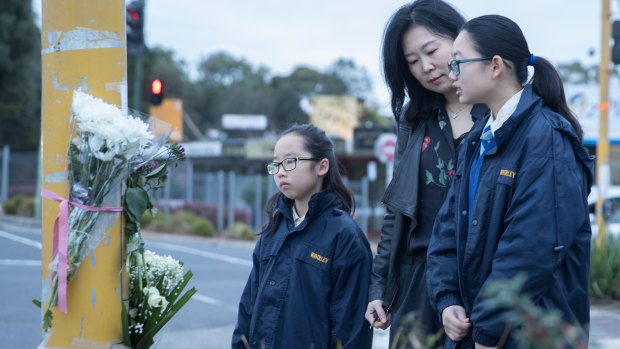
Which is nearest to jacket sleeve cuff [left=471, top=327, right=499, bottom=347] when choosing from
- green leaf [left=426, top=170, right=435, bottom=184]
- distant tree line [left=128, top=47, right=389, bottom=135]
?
green leaf [left=426, top=170, right=435, bottom=184]

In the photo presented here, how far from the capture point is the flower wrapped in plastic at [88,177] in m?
2.43

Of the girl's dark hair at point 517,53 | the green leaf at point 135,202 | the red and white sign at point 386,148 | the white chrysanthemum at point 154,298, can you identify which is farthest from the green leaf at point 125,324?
the red and white sign at point 386,148

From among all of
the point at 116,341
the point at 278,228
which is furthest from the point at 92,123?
the point at 278,228

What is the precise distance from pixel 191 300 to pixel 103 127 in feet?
21.8

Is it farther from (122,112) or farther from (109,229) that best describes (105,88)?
(109,229)

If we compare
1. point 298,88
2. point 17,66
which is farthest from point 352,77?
point 17,66

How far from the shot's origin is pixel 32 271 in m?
10.5

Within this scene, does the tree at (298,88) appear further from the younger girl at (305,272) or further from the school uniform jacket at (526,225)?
the school uniform jacket at (526,225)

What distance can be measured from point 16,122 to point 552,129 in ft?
113

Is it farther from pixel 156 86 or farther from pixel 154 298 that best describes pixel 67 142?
pixel 156 86

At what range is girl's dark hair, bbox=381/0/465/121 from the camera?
2930 millimetres

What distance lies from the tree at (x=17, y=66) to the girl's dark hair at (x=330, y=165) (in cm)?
3057

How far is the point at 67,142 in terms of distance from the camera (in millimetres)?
2502

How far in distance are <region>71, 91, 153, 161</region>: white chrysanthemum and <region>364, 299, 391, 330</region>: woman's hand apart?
1217 mm
